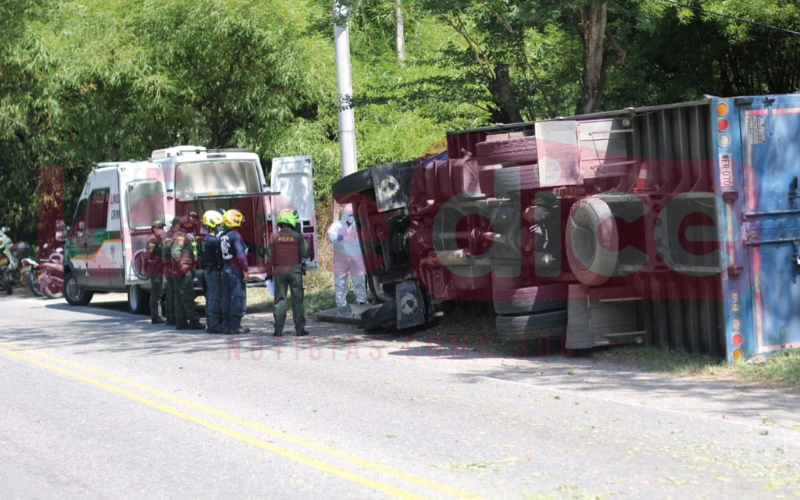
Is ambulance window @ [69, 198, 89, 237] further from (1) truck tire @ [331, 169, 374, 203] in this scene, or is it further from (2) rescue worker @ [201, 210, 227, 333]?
(1) truck tire @ [331, 169, 374, 203]

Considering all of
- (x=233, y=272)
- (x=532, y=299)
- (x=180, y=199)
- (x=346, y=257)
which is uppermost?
(x=180, y=199)

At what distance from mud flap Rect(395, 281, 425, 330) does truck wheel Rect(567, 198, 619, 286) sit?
2.79 metres

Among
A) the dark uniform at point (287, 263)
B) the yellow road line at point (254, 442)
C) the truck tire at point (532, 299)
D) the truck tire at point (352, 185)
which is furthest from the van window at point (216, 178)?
the truck tire at point (532, 299)

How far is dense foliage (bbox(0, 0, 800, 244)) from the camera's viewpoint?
16953 millimetres

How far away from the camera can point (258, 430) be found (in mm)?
8078

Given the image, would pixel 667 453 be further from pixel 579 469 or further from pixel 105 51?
pixel 105 51

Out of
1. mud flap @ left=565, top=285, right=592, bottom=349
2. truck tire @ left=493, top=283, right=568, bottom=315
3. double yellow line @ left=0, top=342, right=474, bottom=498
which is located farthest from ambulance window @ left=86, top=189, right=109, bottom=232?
mud flap @ left=565, top=285, right=592, bottom=349

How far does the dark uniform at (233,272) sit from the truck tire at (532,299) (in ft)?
14.8

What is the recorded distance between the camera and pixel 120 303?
72.0 ft

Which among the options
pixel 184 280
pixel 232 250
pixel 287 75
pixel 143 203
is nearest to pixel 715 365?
pixel 232 250

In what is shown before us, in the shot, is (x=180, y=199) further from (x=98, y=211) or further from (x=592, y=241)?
(x=592, y=241)

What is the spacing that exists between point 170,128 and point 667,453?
778 inches

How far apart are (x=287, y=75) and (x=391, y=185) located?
10.4 meters

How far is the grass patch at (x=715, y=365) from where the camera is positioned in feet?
30.6
